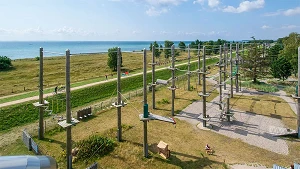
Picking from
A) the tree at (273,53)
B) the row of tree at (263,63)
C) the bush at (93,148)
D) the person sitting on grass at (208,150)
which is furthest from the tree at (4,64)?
the tree at (273,53)

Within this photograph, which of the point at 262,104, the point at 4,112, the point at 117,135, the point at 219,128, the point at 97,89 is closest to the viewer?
the point at 117,135

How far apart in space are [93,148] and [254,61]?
30840 mm

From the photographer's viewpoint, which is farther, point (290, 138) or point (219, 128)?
point (219, 128)

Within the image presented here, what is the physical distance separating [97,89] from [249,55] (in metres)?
25.7

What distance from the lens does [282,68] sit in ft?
133

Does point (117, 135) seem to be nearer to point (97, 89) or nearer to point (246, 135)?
point (246, 135)

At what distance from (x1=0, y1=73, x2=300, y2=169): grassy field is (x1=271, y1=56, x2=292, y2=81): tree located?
1863 centimetres

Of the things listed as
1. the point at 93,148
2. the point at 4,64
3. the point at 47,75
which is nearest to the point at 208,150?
the point at 93,148

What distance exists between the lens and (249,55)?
3747 cm

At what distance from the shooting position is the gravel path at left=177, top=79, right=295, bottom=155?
18061mm

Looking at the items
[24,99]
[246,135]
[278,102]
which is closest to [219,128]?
[246,135]

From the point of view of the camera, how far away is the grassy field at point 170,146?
15219mm

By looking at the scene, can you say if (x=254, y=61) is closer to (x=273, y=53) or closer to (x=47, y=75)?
(x=273, y=53)

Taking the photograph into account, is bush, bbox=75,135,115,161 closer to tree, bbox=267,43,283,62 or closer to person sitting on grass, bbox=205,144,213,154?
person sitting on grass, bbox=205,144,213,154
